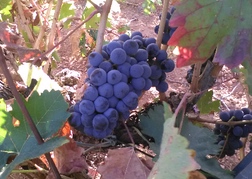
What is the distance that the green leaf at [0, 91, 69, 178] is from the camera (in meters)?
0.62

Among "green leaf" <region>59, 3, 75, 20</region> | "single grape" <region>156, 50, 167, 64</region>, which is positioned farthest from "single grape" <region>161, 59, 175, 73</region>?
"green leaf" <region>59, 3, 75, 20</region>

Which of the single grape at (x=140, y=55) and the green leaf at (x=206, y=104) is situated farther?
the green leaf at (x=206, y=104)

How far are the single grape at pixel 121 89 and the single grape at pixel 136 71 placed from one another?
0.02 m

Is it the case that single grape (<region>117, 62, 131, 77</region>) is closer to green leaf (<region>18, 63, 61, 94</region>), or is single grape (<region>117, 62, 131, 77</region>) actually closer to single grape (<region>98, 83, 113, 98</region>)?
single grape (<region>98, 83, 113, 98</region>)

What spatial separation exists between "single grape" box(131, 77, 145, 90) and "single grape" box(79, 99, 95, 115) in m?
0.08

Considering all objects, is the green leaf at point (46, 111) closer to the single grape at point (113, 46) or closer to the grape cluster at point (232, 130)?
the single grape at point (113, 46)

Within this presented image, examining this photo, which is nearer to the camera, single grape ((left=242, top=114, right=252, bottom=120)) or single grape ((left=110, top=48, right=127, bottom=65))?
single grape ((left=110, top=48, right=127, bottom=65))

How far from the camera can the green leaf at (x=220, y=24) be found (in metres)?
0.53

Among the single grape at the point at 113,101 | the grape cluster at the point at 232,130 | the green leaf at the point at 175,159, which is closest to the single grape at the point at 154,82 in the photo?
the single grape at the point at 113,101

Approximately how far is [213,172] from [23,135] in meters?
0.32

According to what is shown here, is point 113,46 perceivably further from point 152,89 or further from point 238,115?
point 152,89

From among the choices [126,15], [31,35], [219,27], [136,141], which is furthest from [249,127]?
[126,15]

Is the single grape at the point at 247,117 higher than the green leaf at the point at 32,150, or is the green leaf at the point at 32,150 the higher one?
the green leaf at the point at 32,150

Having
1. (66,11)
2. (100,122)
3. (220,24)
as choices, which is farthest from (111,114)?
(66,11)
